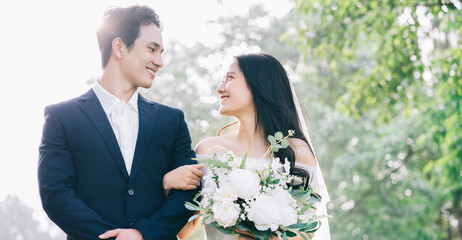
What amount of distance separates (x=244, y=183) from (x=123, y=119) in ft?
2.74

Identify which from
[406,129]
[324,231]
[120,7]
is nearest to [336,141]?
[406,129]

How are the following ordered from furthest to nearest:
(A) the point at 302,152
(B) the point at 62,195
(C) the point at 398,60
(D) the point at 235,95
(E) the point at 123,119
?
(C) the point at 398,60, (D) the point at 235,95, (A) the point at 302,152, (E) the point at 123,119, (B) the point at 62,195

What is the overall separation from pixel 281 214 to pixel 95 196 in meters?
1.04

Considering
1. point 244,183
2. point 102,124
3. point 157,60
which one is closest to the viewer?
point 244,183

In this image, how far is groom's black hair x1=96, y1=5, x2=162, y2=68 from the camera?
10.7 feet

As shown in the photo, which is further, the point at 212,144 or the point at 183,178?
the point at 212,144

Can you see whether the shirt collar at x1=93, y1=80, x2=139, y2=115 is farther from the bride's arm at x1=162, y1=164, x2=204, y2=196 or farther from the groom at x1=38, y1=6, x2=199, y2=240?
the bride's arm at x1=162, y1=164, x2=204, y2=196

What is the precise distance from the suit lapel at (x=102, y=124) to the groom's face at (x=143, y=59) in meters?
0.27

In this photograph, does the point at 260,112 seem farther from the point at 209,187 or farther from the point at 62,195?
the point at 62,195

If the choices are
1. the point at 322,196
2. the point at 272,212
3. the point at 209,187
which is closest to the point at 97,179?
the point at 209,187

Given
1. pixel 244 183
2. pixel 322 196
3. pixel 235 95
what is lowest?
pixel 322 196

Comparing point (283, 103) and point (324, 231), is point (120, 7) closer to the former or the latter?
point (283, 103)

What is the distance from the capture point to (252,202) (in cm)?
292

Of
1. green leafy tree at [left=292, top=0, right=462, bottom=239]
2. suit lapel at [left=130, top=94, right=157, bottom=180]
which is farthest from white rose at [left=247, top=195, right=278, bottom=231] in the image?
green leafy tree at [left=292, top=0, right=462, bottom=239]
